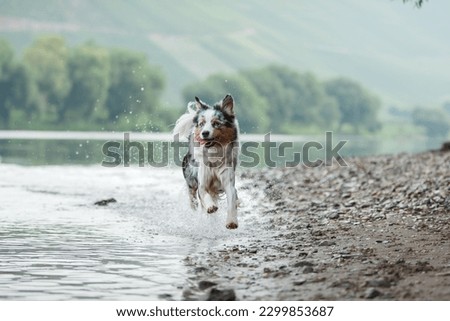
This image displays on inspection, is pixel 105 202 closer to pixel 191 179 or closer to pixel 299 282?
pixel 191 179

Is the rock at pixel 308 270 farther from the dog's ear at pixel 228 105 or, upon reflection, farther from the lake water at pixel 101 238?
the dog's ear at pixel 228 105

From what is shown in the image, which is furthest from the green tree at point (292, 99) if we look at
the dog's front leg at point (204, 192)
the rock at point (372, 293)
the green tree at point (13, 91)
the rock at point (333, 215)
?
the rock at point (372, 293)

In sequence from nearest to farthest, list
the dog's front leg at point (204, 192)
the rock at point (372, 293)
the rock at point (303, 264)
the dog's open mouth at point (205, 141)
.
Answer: the rock at point (372, 293), the rock at point (303, 264), the dog's open mouth at point (205, 141), the dog's front leg at point (204, 192)

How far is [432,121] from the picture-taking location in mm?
161625

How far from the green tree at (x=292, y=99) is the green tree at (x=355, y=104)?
3243 millimetres

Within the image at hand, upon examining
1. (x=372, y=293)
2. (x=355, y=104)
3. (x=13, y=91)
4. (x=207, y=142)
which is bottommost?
(x=372, y=293)

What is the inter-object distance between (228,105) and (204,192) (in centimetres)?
149

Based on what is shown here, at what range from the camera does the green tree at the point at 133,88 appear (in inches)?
4483

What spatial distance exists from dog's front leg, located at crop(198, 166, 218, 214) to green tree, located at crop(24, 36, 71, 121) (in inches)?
3741

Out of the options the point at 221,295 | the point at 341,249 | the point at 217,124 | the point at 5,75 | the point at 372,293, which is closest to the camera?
the point at 372,293

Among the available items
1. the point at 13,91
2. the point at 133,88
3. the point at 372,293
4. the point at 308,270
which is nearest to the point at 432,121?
the point at 133,88

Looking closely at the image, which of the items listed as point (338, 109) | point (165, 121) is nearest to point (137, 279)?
point (165, 121)

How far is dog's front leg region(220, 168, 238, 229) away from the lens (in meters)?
12.2

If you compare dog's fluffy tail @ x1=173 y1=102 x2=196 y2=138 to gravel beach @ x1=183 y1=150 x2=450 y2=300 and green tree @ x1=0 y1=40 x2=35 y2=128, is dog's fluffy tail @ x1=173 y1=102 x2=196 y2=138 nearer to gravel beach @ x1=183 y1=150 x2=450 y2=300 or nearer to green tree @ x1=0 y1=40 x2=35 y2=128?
gravel beach @ x1=183 y1=150 x2=450 y2=300
